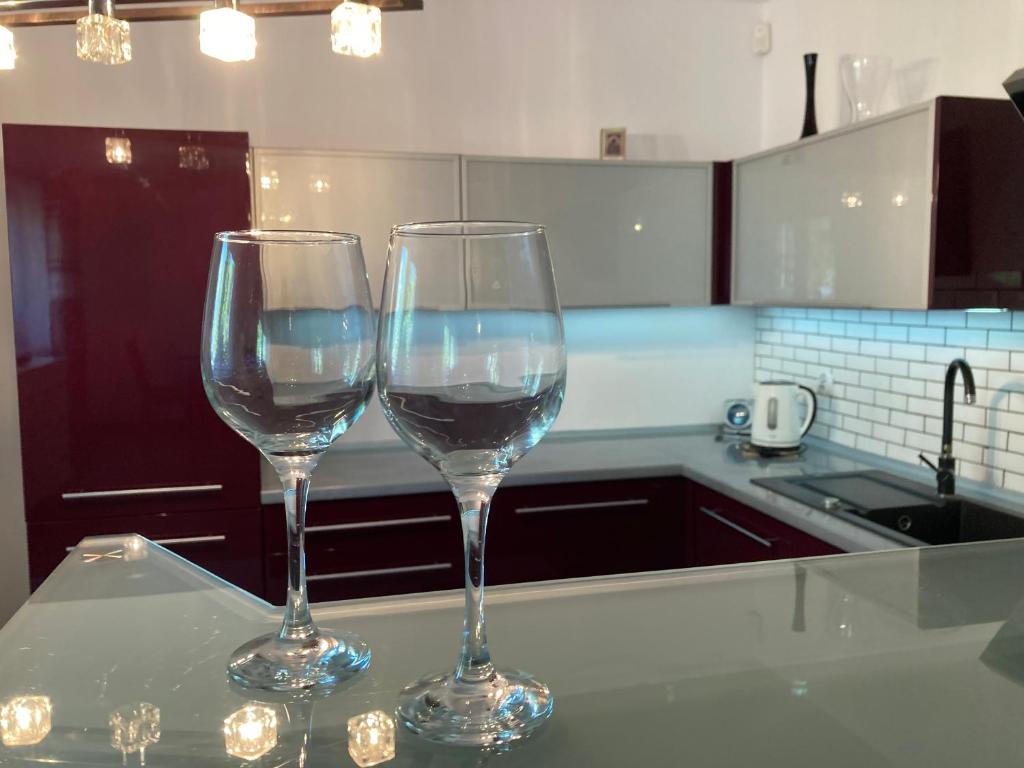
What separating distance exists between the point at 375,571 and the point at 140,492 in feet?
2.30

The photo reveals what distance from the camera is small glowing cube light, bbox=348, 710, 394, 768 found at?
41 cm

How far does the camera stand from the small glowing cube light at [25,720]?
1.41ft

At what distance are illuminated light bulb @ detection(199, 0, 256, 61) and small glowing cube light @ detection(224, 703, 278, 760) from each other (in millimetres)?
792

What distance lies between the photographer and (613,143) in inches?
119

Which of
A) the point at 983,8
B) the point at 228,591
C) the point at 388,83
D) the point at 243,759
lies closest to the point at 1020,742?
the point at 243,759

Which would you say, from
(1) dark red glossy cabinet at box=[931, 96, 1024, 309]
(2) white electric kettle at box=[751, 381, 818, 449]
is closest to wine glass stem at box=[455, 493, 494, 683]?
(1) dark red glossy cabinet at box=[931, 96, 1024, 309]

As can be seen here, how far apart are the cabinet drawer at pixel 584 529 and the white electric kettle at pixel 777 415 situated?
0.35 m

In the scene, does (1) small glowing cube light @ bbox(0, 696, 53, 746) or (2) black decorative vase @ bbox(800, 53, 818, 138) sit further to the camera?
(2) black decorative vase @ bbox(800, 53, 818, 138)

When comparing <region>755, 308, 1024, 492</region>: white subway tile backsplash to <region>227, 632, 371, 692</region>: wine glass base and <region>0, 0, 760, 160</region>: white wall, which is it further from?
<region>227, 632, 371, 692</region>: wine glass base

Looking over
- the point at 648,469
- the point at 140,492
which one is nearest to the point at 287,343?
the point at 140,492

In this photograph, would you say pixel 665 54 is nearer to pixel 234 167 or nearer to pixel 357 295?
pixel 234 167

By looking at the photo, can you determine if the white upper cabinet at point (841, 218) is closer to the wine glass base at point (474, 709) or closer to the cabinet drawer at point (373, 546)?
the cabinet drawer at point (373, 546)

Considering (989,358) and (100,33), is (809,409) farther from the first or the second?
(100,33)

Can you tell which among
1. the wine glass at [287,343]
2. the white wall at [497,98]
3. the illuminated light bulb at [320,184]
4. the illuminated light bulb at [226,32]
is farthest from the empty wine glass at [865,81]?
the wine glass at [287,343]
